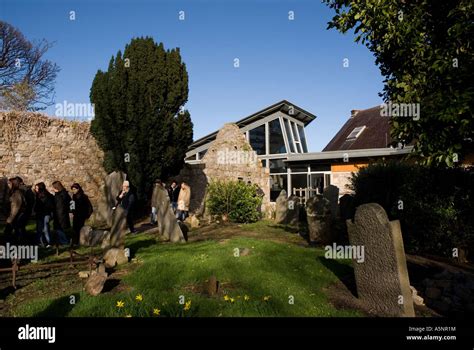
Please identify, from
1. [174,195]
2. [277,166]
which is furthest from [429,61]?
[277,166]

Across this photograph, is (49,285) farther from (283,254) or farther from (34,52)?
(34,52)

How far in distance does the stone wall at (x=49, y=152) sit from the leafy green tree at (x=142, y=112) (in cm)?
105

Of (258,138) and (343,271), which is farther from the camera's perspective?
(258,138)

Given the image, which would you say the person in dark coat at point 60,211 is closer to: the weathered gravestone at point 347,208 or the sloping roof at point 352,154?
the weathered gravestone at point 347,208

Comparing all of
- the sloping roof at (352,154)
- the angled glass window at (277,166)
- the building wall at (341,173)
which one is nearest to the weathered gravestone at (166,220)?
the sloping roof at (352,154)

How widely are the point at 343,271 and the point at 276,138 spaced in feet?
65.8

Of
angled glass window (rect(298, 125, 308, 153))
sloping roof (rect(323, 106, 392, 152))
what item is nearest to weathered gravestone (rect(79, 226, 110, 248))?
sloping roof (rect(323, 106, 392, 152))

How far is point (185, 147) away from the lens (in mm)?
15883

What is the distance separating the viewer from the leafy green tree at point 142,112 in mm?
14523

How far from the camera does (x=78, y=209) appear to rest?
10.4m

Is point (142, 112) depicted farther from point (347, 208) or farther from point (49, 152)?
point (347, 208)

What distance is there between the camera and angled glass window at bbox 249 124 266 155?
27.1 m

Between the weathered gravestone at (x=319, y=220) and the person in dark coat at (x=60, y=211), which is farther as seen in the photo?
the weathered gravestone at (x=319, y=220)

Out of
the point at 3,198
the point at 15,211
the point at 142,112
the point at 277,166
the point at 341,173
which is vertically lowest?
the point at 15,211
